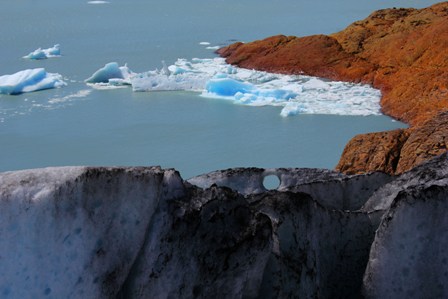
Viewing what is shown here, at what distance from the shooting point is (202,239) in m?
1.51

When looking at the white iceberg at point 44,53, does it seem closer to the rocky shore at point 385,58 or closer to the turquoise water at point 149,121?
the turquoise water at point 149,121

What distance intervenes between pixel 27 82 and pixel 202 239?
10.6 m

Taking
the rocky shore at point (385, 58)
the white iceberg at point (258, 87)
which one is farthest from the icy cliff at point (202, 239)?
the white iceberg at point (258, 87)

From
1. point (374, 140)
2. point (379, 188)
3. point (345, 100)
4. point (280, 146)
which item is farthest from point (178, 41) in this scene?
point (379, 188)

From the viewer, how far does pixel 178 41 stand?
16578mm

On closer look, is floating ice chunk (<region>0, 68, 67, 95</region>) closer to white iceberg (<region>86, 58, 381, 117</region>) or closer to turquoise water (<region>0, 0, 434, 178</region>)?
turquoise water (<region>0, 0, 434, 178</region>)

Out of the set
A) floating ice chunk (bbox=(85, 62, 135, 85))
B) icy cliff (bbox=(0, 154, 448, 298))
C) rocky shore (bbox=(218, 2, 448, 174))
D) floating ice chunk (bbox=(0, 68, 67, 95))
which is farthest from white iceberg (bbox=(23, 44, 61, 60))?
icy cliff (bbox=(0, 154, 448, 298))

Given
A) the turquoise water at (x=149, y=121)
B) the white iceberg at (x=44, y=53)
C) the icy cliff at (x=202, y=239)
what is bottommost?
the turquoise water at (x=149, y=121)

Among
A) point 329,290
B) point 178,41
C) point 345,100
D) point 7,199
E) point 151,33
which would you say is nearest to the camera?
point 7,199

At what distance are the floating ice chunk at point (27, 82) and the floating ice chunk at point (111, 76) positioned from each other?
1.98ft

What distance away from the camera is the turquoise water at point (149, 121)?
7.58 meters

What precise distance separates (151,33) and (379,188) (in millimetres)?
16650

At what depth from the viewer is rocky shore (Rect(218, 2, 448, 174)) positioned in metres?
8.95

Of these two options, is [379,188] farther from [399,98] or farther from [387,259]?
[399,98]
